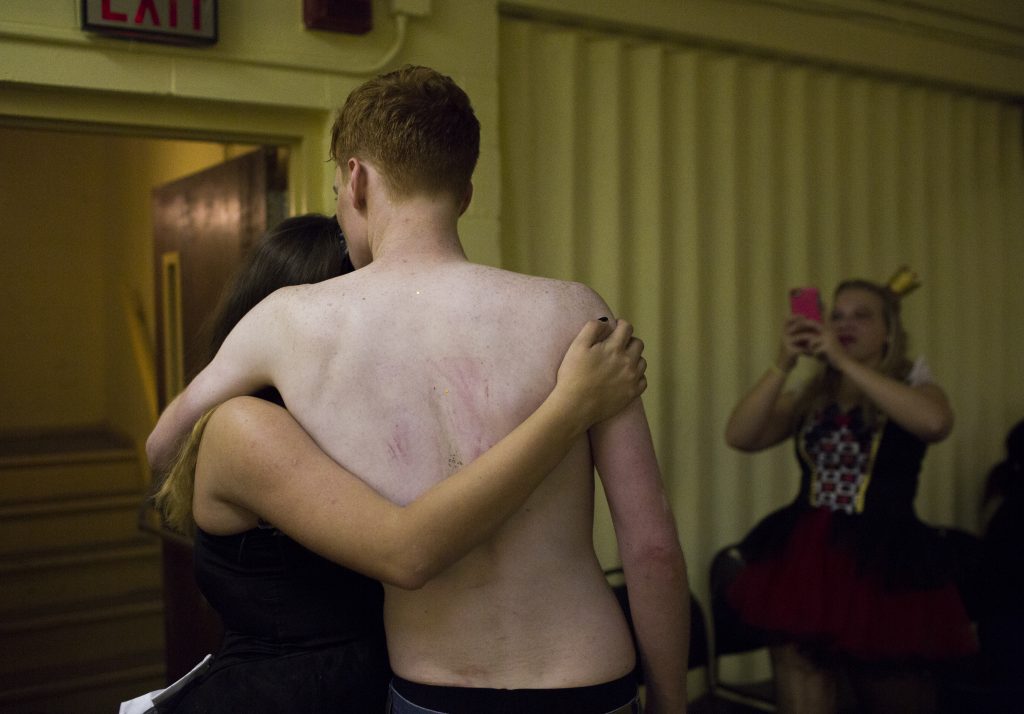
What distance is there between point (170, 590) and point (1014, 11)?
13.8ft

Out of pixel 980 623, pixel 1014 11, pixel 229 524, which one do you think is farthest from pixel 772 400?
pixel 1014 11

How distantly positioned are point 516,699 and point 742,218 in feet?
9.30

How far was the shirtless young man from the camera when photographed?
1392mm

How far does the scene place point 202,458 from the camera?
148 centimetres

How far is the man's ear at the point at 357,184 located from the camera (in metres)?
1.49

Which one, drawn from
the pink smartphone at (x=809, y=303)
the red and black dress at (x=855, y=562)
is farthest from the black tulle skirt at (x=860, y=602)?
the pink smartphone at (x=809, y=303)

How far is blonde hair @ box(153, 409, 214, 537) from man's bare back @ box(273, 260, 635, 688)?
19cm

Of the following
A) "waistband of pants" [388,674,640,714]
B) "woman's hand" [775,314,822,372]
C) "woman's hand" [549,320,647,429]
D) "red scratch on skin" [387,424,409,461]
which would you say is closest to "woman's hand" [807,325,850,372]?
"woman's hand" [775,314,822,372]

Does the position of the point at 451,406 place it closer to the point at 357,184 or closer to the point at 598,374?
the point at 598,374

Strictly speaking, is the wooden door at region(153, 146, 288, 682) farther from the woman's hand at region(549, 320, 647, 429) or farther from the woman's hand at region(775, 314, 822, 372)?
the woman's hand at region(549, 320, 647, 429)

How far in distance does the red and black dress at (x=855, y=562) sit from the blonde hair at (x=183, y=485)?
1881 millimetres

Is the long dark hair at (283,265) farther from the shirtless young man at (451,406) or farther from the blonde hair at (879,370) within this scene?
the blonde hair at (879,370)

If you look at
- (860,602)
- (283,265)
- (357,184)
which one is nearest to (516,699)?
(357,184)

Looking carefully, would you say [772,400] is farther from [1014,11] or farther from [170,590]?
[1014,11]
